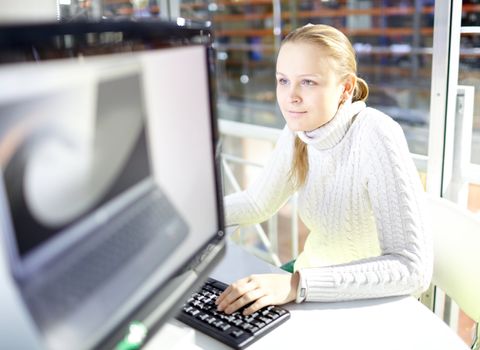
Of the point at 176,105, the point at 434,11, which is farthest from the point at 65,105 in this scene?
the point at 434,11

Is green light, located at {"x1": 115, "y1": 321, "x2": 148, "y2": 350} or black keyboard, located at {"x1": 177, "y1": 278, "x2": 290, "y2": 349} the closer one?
green light, located at {"x1": 115, "y1": 321, "x2": 148, "y2": 350}

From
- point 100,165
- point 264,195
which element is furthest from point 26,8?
point 264,195

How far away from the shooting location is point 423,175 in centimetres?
166

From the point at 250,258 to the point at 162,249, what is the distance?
20.7 inches

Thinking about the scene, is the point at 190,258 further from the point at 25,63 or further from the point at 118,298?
the point at 25,63

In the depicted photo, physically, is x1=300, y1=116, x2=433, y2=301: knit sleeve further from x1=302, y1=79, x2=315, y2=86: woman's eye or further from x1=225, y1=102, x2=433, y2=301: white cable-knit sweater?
x1=302, y1=79, x2=315, y2=86: woman's eye

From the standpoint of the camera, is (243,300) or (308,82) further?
(308,82)

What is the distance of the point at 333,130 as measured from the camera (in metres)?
1.09

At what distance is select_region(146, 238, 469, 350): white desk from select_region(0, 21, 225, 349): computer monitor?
7.1 inches

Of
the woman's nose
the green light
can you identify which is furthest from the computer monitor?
the woman's nose

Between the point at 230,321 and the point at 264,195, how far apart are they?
1.59 feet

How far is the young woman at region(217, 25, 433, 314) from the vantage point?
35.7 inches

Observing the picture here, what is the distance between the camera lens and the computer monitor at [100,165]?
43 centimetres

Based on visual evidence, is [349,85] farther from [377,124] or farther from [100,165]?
[100,165]
